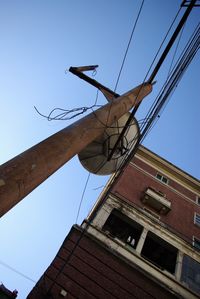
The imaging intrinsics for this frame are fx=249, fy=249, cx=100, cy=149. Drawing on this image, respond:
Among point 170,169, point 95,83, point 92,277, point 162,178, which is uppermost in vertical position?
point 170,169

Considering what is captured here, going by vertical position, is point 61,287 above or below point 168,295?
below

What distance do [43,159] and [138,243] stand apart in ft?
40.7

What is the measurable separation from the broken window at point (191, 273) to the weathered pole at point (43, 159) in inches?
473

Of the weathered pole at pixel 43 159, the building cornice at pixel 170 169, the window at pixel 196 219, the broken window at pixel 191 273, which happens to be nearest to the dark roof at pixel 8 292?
the broken window at pixel 191 273

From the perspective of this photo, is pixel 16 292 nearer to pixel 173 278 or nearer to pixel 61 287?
pixel 61 287

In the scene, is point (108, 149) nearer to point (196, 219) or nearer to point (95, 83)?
point (95, 83)

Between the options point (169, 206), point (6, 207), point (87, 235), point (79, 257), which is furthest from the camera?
point (169, 206)

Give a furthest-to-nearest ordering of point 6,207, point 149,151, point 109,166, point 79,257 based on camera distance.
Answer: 1. point 149,151
2. point 79,257
3. point 109,166
4. point 6,207

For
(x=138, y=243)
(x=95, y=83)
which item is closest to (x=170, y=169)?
(x=138, y=243)

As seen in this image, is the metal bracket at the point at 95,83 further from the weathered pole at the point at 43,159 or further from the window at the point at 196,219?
the window at the point at 196,219

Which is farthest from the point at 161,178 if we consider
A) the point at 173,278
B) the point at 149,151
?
the point at 173,278

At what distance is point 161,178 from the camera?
20938 mm

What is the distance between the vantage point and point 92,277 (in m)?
10.7

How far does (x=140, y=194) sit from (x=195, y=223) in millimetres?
4544
